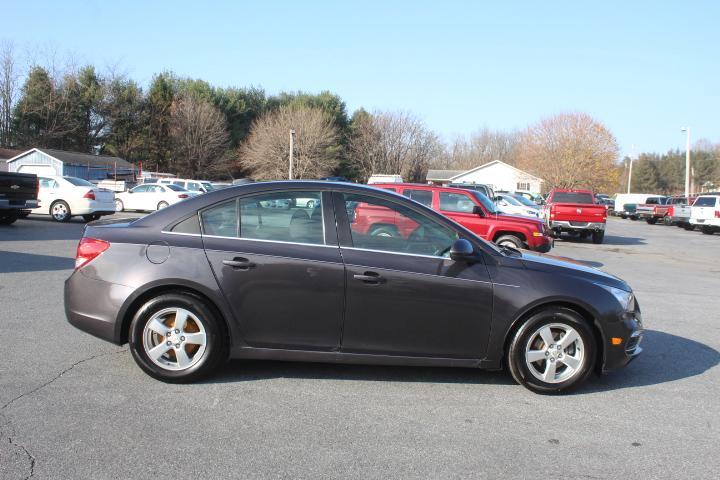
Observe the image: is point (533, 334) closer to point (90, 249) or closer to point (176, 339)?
point (176, 339)

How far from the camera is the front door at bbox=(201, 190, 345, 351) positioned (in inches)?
176

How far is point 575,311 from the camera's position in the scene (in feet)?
15.2

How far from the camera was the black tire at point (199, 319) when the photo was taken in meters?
4.50

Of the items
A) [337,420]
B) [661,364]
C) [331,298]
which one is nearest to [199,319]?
[331,298]

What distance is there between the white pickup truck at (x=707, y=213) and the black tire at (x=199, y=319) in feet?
106

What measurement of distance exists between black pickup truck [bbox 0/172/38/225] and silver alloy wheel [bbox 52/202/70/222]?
2752 millimetres

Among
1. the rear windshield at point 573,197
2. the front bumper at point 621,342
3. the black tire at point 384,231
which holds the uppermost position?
the rear windshield at point 573,197

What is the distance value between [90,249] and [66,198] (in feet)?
54.6

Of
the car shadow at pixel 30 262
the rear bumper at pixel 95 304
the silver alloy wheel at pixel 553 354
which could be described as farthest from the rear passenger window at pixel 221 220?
the car shadow at pixel 30 262

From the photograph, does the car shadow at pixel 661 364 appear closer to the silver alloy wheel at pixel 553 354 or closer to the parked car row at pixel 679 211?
the silver alloy wheel at pixel 553 354

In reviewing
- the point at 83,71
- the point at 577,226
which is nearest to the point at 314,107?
the point at 83,71

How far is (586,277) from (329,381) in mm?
2284

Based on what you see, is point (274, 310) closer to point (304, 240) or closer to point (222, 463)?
point (304, 240)

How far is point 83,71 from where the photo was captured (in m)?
56.7
